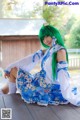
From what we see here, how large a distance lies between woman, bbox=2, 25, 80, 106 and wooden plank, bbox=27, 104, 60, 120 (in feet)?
0.20

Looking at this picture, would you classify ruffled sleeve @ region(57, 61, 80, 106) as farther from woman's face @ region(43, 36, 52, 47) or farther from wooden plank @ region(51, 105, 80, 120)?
woman's face @ region(43, 36, 52, 47)

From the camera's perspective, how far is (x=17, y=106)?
1.89 m

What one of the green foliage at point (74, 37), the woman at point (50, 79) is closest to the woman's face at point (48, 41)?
the woman at point (50, 79)

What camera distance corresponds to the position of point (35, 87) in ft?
6.60

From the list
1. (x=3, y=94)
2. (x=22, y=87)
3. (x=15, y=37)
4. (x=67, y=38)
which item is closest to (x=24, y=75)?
(x=22, y=87)

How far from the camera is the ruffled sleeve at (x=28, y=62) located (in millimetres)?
2150

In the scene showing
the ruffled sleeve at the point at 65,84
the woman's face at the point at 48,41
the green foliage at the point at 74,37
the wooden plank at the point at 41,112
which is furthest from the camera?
the green foliage at the point at 74,37

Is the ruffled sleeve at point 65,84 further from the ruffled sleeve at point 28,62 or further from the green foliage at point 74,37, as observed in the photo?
the green foliage at point 74,37

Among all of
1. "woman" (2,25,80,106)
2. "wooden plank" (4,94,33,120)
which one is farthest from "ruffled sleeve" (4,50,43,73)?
"wooden plank" (4,94,33,120)

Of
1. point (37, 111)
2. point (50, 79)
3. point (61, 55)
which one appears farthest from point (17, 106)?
point (61, 55)

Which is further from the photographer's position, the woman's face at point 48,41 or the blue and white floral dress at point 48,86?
the woman's face at point 48,41

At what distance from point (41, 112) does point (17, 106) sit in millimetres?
212

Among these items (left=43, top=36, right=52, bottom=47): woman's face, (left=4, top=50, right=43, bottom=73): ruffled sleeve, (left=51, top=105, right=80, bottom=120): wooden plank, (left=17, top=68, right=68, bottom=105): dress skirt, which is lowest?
(left=51, top=105, right=80, bottom=120): wooden plank

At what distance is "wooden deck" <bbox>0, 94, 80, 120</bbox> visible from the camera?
5.44ft
